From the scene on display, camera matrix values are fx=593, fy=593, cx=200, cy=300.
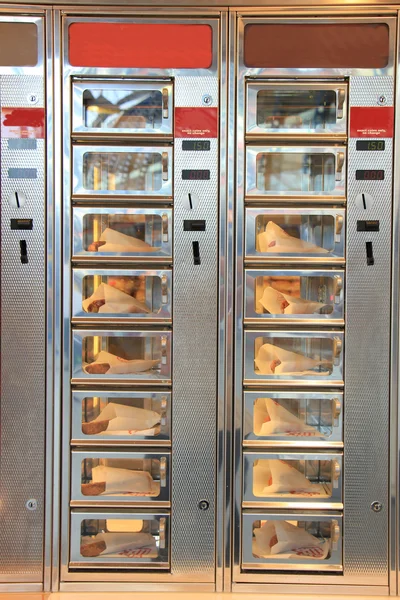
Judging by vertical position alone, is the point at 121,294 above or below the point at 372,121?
below

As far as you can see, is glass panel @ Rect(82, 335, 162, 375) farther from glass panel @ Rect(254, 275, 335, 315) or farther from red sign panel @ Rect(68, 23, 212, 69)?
red sign panel @ Rect(68, 23, 212, 69)

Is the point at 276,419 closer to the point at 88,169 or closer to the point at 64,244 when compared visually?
the point at 64,244

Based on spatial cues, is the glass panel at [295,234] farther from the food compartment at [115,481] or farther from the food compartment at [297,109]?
the food compartment at [115,481]

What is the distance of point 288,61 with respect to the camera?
263 cm

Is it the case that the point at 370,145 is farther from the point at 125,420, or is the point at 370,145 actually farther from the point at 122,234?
the point at 125,420

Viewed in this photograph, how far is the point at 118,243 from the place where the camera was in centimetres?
272

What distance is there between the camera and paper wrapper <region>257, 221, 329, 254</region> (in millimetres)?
2701

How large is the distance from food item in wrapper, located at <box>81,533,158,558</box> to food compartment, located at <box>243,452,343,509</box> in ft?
1.61

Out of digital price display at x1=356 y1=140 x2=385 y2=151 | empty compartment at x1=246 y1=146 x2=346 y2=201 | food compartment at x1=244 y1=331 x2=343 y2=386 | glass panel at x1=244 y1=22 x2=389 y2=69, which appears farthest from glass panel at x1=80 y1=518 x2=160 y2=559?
glass panel at x1=244 y1=22 x2=389 y2=69

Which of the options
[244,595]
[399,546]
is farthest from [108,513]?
[399,546]

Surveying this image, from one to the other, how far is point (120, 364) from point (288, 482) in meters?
0.95

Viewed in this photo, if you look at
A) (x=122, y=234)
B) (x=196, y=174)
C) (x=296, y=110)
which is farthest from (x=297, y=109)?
(x=122, y=234)

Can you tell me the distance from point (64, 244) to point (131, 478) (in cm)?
111

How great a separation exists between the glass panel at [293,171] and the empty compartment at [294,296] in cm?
41
